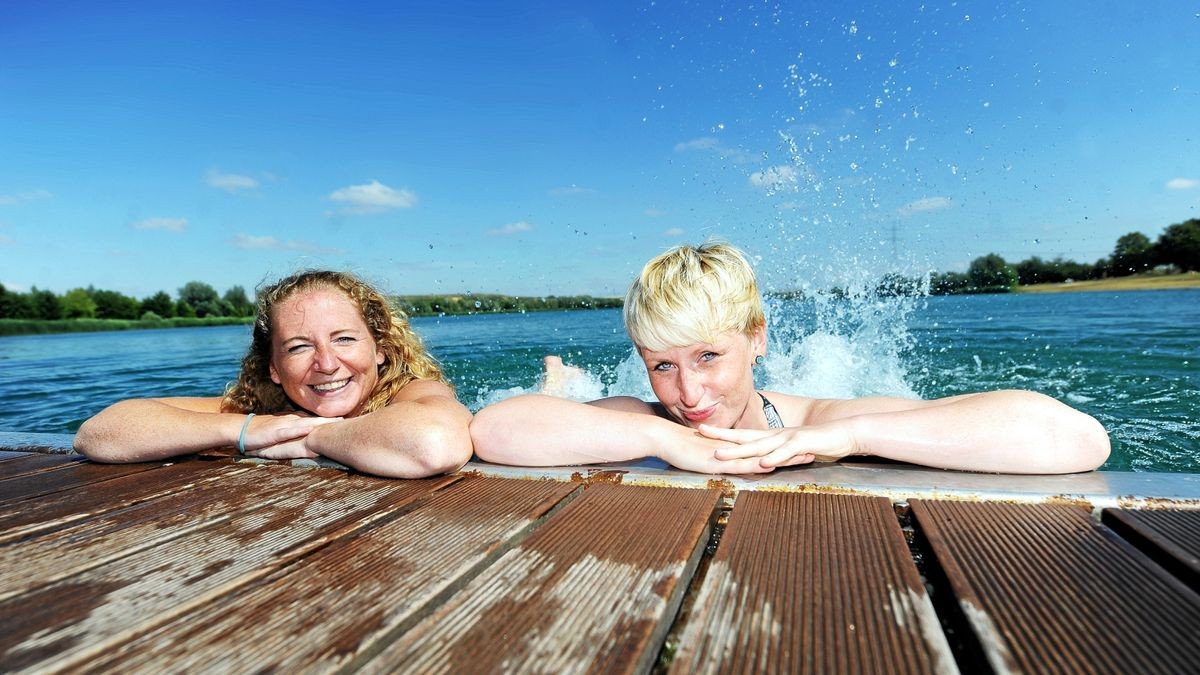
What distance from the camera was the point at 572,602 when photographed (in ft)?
3.91

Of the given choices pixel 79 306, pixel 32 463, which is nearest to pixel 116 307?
pixel 79 306

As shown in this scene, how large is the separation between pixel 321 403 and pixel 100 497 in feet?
3.48

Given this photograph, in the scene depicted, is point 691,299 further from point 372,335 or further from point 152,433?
point 152,433

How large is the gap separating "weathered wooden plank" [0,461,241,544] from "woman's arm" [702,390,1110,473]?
2.05m

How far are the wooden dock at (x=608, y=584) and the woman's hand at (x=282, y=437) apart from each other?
0.59 meters

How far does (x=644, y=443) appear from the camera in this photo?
221cm

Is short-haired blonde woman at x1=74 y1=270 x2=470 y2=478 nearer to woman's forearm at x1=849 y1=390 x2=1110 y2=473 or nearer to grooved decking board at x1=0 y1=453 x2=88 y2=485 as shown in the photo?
grooved decking board at x1=0 y1=453 x2=88 y2=485

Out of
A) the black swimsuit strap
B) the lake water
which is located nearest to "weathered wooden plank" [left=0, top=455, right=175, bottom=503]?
the black swimsuit strap

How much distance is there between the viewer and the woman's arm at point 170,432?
8.52 ft

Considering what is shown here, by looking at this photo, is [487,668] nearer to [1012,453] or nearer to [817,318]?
[1012,453]

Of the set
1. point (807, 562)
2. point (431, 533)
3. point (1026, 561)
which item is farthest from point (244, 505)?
point (1026, 561)

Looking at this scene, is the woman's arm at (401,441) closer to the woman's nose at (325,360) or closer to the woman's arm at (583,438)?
the woman's arm at (583,438)

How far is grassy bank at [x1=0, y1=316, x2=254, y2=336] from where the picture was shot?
5294 centimetres

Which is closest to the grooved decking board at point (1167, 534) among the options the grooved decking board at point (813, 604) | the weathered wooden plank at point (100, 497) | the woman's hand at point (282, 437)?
the grooved decking board at point (813, 604)
